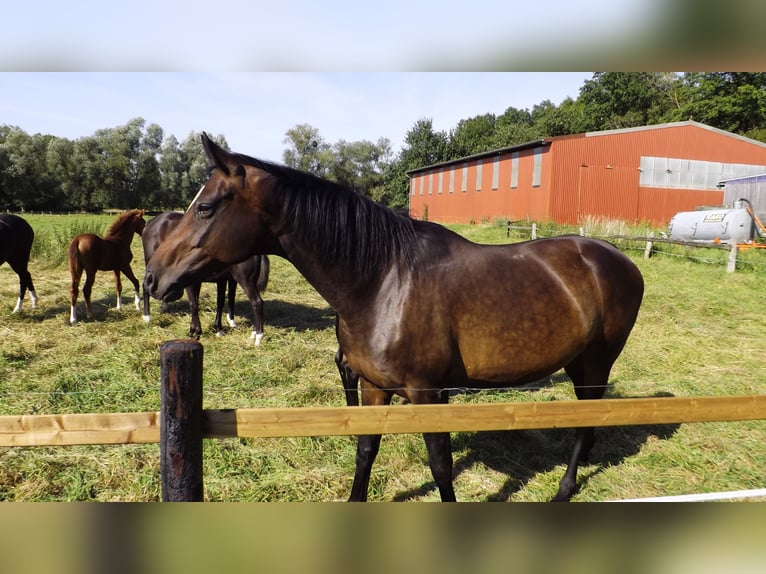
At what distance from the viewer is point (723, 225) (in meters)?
15.4

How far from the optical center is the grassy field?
126 inches

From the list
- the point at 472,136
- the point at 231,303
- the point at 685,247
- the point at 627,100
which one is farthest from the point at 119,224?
the point at 472,136

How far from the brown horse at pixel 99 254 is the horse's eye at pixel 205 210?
20.2ft

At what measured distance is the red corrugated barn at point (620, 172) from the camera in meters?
21.3

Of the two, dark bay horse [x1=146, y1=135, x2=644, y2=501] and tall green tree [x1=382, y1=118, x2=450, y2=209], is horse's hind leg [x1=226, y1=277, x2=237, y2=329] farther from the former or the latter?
tall green tree [x1=382, y1=118, x2=450, y2=209]

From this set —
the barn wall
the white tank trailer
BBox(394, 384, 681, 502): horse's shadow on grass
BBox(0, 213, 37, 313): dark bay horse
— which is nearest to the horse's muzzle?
BBox(394, 384, 681, 502): horse's shadow on grass

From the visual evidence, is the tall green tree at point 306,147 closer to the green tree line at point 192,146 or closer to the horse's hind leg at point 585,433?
the green tree line at point 192,146

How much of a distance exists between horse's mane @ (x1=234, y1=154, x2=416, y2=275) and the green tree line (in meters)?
26.2

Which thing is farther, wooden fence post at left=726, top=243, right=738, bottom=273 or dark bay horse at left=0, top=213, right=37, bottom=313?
wooden fence post at left=726, top=243, right=738, bottom=273

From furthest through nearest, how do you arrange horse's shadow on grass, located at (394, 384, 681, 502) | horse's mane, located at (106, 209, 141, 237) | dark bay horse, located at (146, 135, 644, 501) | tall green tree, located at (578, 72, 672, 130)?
tall green tree, located at (578, 72, 672, 130)
horse's mane, located at (106, 209, 141, 237)
horse's shadow on grass, located at (394, 384, 681, 502)
dark bay horse, located at (146, 135, 644, 501)

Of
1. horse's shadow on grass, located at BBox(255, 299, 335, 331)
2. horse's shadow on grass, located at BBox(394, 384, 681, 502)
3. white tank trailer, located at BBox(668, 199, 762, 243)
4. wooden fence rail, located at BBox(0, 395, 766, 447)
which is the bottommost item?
horse's shadow on grass, located at BBox(394, 384, 681, 502)

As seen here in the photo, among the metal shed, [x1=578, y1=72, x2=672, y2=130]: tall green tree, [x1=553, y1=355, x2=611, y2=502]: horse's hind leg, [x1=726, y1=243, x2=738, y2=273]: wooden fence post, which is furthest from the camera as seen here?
[x1=578, y1=72, x2=672, y2=130]: tall green tree

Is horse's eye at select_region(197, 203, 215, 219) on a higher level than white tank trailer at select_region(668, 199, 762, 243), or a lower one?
lower

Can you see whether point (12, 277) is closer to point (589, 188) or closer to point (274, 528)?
point (274, 528)
